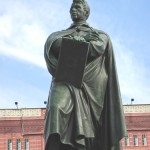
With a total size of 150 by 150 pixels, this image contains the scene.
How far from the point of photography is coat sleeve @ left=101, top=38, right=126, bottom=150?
158 inches

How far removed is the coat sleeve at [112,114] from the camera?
401cm

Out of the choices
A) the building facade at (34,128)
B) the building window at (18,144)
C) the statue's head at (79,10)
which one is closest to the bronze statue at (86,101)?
the statue's head at (79,10)

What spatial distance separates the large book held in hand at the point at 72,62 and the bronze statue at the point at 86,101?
0.13ft

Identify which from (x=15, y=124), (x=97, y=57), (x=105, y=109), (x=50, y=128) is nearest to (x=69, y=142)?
(x=50, y=128)

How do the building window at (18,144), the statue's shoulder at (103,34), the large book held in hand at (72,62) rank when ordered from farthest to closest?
the building window at (18,144) → the statue's shoulder at (103,34) → the large book held in hand at (72,62)

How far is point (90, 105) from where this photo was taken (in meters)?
4.03

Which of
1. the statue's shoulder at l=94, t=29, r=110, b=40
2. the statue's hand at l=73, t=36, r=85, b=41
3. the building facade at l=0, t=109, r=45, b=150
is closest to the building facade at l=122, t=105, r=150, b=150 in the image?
the building facade at l=0, t=109, r=45, b=150

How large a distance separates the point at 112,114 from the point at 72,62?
0.51 metres

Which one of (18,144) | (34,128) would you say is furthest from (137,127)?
(18,144)

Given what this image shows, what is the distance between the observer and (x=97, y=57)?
411 cm

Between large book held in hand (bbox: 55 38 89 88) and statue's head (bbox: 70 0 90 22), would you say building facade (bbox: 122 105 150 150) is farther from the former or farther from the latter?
large book held in hand (bbox: 55 38 89 88)

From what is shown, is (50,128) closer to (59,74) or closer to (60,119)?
(60,119)

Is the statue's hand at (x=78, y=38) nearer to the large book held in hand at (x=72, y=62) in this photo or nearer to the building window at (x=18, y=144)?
the large book held in hand at (x=72, y=62)

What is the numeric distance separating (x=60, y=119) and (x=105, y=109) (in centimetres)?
43
